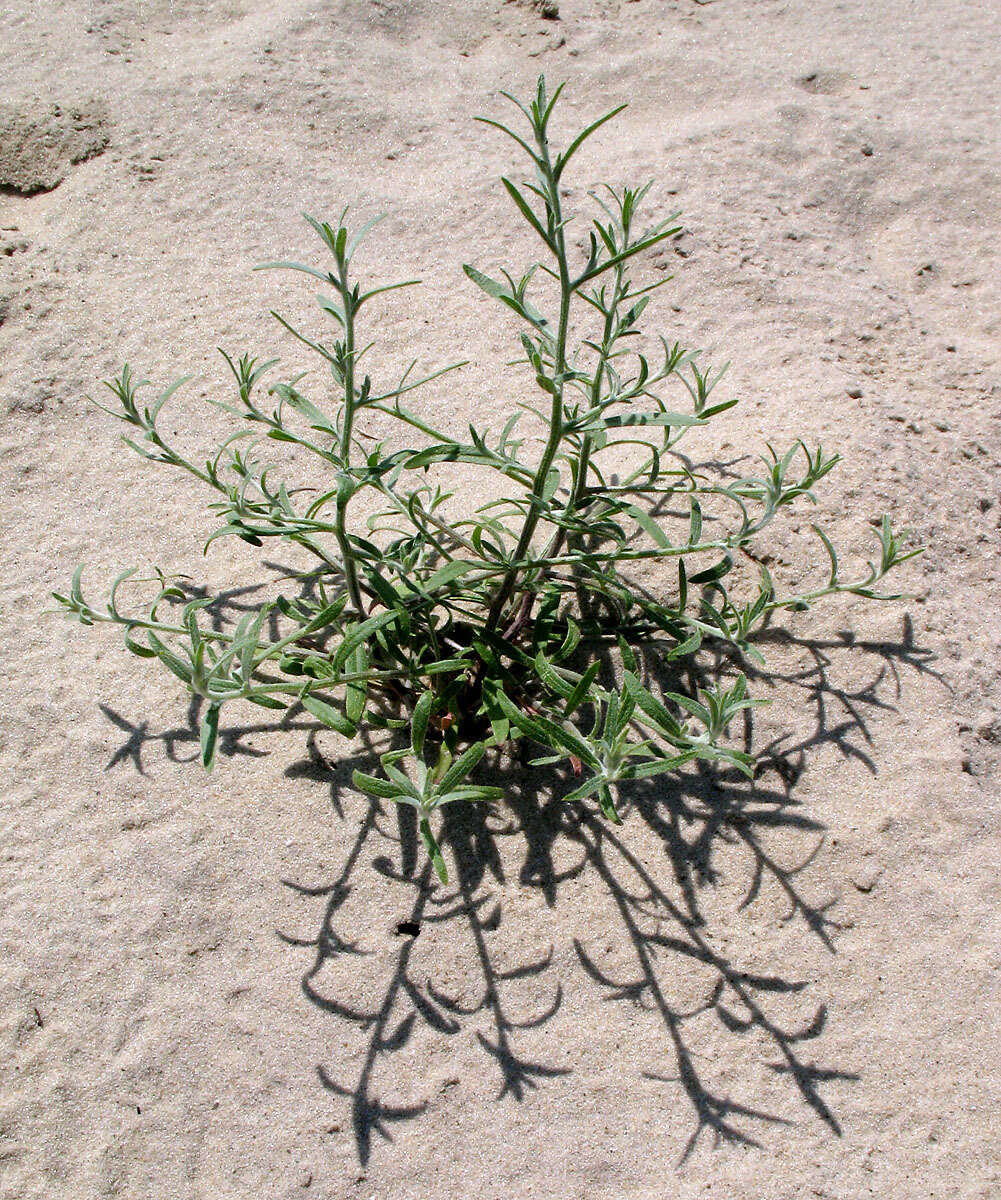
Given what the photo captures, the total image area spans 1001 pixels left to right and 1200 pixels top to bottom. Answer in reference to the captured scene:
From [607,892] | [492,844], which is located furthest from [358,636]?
[607,892]

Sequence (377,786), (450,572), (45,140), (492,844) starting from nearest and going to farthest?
1. (377,786)
2. (450,572)
3. (492,844)
4. (45,140)

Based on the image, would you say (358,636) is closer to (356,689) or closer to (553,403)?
(356,689)

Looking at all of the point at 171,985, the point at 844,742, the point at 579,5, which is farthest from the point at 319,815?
the point at 579,5

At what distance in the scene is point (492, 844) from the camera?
215cm

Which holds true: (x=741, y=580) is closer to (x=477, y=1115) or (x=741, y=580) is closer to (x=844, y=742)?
(x=844, y=742)

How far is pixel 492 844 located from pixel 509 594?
56cm

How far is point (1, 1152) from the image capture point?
181cm

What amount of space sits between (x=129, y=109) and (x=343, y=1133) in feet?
13.0

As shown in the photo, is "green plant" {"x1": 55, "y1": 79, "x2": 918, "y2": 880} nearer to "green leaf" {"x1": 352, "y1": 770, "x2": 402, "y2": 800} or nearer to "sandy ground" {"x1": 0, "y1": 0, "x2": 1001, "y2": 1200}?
"green leaf" {"x1": 352, "y1": 770, "x2": 402, "y2": 800}

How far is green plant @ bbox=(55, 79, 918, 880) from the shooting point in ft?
5.97

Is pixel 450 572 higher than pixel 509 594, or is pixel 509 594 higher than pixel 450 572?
pixel 450 572

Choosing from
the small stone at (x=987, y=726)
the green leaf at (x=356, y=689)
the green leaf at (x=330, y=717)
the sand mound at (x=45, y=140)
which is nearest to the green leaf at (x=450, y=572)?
the green leaf at (x=356, y=689)

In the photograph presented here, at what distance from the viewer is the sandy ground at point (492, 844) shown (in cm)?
183

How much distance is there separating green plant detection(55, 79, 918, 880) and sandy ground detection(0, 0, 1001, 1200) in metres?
0.19
